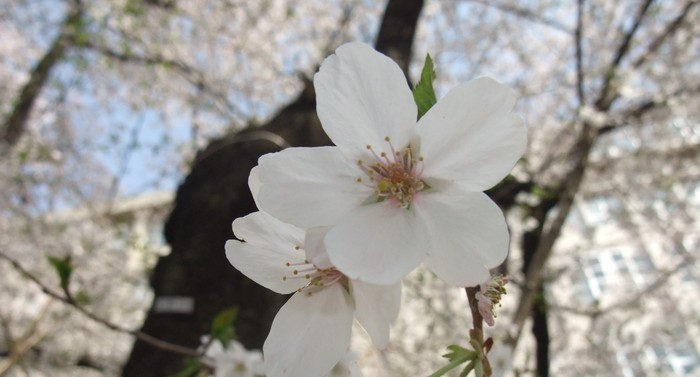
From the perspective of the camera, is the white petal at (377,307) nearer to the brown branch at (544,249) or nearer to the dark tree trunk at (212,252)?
the dark tree trunk at (212,252)

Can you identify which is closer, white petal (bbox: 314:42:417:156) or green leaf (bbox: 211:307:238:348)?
white petal (bbox: 314:42:417:156)

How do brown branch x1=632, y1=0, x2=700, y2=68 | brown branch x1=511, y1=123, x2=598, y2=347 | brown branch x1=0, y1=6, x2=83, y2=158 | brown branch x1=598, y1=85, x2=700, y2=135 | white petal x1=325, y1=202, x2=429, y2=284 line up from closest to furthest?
1. white petal x1=325, y1=202, x2=429, y2=284
2. brown branch x1=511, y1=123, x2=598, y2=347
3. brown branch x1=632, y1=0, x2=700, y2=68
4. brown branch x1=598, y1=85, x2=700, y2=135
5. brown branch x1=0, y1=6, x2=83, y2=158

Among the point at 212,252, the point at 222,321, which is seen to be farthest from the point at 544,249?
the point at 222,321

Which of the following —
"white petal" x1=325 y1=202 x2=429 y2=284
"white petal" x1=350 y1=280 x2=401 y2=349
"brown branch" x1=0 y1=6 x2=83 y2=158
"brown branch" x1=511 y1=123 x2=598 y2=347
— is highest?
"white petal" x1=325 y1=202 x2=429 y2=284

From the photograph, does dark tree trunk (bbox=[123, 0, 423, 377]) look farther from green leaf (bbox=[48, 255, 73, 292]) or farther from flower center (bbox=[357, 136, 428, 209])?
flower center (bbox=[357, 136, 428, 209])

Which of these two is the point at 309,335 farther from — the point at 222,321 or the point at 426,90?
the point at 222,321

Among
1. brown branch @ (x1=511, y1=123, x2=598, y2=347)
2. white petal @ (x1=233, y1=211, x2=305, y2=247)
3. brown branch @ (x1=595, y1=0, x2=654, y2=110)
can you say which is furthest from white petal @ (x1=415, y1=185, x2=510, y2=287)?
brown branch @ (x1=595, y1=0, x2=654, y2=110)

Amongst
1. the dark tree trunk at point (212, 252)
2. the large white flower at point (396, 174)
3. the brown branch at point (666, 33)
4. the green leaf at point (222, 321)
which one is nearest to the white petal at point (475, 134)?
the large white flower at point (396, 174)
